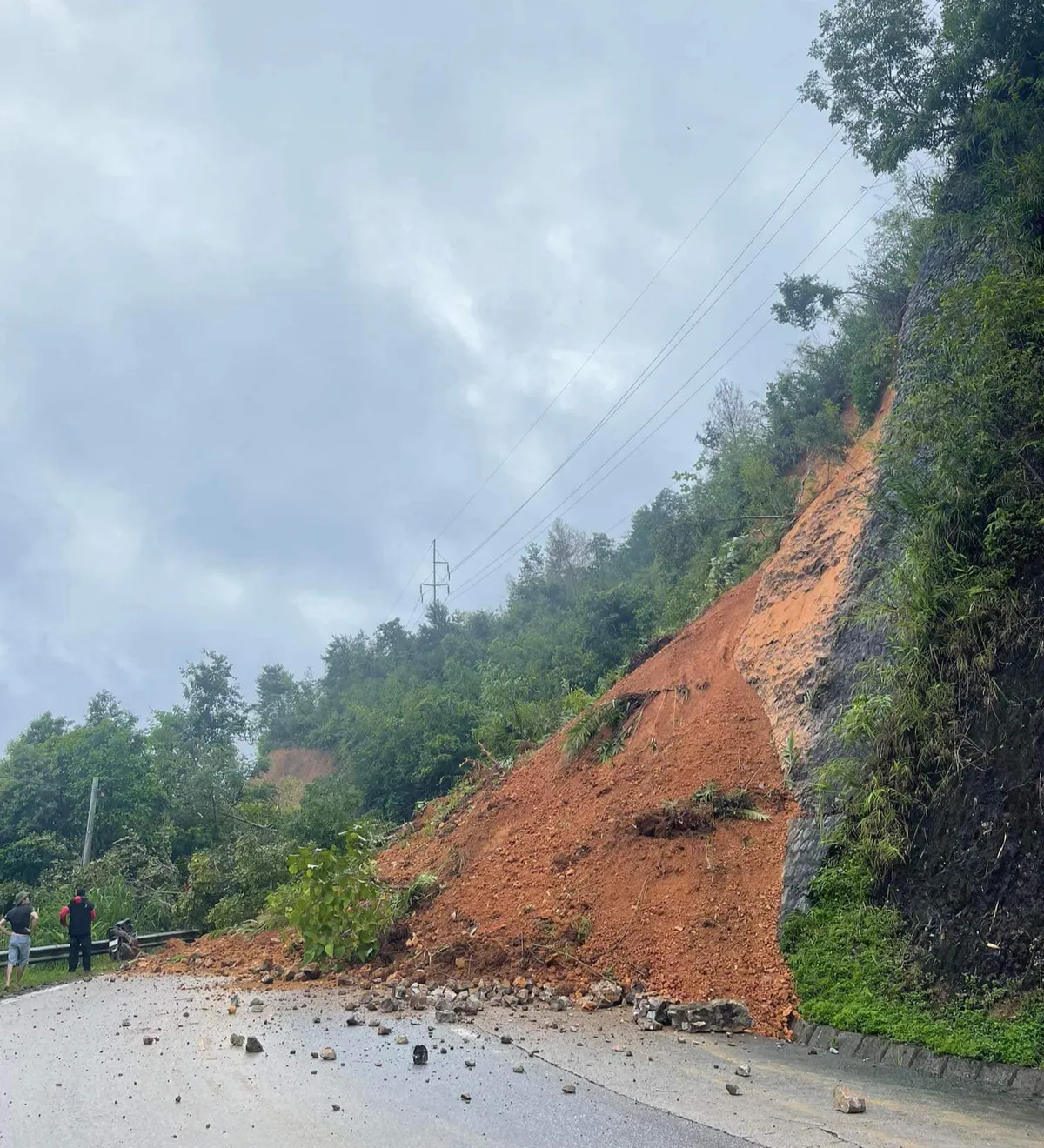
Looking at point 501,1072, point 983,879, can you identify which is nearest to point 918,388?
point 983,879

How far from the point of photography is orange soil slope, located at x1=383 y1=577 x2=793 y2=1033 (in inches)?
396

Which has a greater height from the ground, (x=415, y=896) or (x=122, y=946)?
(x=415, y=896)

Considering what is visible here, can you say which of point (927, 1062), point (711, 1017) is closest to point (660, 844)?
point (711, 1017)

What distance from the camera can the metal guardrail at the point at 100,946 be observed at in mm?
15242

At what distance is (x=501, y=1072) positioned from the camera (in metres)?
6.98

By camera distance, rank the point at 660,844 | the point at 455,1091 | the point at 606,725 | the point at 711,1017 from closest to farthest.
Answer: the point at 455,1091 < the point at 711,1017 < the point at 660,844 < the point at 606,725

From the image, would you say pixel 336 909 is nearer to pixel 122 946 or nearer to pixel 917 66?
pixel 122 946

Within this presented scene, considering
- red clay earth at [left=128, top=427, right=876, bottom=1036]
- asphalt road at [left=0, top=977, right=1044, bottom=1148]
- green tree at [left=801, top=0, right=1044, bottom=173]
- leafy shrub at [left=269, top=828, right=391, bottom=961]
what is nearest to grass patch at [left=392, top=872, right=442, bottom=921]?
red clay earth at [left=128, top=427, right=876, bottom=1036]

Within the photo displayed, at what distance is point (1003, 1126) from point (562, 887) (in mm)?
6960

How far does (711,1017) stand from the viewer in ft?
28.6

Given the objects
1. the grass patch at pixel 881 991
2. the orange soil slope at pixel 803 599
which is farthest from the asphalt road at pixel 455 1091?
the orange soil slope at pixel 803 599

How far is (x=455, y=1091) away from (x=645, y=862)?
5.85 m

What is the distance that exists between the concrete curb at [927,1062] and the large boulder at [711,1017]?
51 cm

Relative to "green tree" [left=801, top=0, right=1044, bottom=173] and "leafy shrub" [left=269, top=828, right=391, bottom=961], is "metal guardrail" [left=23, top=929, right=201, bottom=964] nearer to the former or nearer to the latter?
"leafy shrub" [left=269, top=828, right=391, bottom=961]
